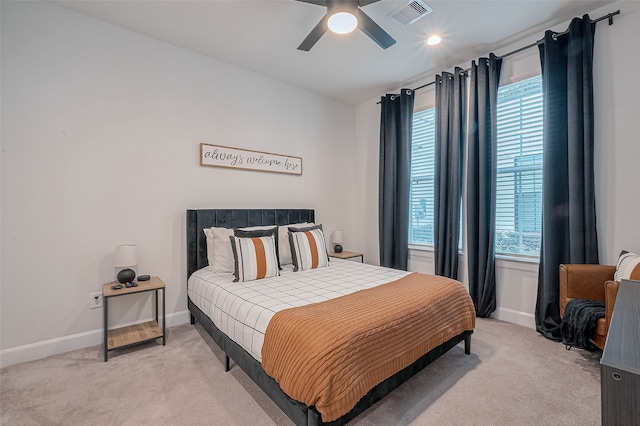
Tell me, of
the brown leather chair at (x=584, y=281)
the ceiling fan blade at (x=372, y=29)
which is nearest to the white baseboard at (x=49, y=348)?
the ceiling fan blade at (x=372, y=29)

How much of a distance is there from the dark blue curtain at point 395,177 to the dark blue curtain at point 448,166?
47 centimetres

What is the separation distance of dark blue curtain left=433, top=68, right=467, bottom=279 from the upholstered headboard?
6.61 ft

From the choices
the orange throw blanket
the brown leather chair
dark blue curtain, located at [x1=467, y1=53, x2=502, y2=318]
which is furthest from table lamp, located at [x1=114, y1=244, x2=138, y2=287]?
the brown leather chair

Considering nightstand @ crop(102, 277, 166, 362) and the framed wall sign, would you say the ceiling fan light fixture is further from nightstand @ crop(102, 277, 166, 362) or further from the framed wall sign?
nightstand @ crop(102, 277, 166, 362)

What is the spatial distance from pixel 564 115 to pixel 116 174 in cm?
424

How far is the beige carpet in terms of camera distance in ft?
5.49

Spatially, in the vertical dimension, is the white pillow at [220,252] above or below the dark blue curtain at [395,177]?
below

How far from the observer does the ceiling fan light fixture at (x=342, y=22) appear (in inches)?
81.0

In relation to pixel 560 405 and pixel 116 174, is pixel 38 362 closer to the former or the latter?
pixel 116 174

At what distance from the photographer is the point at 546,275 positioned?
2.73m

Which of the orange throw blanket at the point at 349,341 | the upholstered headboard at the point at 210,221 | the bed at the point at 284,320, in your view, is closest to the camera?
the orange throw blanket at the point at 349,341

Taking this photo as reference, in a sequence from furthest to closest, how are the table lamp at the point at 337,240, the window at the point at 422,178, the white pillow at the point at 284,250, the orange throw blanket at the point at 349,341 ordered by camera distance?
the table lamp at the point at 337,240 → the window at the point at 422,178 → the white pillow at the point at 284,250 → the orange throw blanket at the point at 349,341

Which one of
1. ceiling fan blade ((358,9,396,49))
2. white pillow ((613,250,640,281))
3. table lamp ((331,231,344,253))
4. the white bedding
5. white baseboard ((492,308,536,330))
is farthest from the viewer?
table lamp ((331,231,344,253))

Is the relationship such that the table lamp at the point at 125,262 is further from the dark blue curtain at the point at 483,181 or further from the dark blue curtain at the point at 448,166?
the dark blue curtain at the point at 483,181
